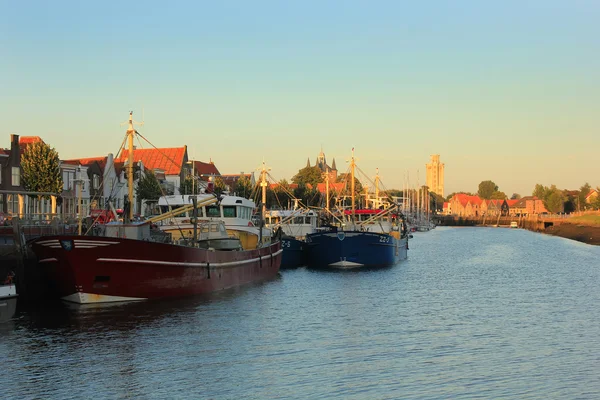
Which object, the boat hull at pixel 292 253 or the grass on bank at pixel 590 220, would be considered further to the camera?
the grass on bank at pixel 590 220

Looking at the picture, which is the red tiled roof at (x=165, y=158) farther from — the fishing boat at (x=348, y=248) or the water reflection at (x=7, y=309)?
the water reflection at (x=7, y=309)

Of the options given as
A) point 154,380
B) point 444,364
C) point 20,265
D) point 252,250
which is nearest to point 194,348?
point 154,380

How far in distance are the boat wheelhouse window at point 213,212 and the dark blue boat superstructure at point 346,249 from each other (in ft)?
45.9

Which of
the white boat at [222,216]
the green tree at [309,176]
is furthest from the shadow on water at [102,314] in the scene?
the green tree at [309,176]

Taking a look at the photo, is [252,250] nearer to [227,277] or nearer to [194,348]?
[227,277]

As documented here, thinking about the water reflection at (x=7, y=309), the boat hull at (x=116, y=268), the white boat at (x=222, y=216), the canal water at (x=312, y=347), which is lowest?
the canal water at (x=312, y=347)

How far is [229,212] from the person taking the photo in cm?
5156

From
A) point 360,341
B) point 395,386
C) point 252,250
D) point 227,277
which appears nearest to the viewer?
point 395,386

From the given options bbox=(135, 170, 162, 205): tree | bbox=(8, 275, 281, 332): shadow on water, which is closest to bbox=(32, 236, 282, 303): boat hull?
bbox=(8, 275, 281, 332): shadow on water

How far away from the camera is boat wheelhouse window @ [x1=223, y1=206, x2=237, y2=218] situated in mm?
51438

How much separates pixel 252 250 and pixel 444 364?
25.0 metres

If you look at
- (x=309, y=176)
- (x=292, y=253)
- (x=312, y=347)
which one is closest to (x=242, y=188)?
(x=292, y=253)

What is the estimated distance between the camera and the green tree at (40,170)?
64.4 metres

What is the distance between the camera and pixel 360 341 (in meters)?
29.8
